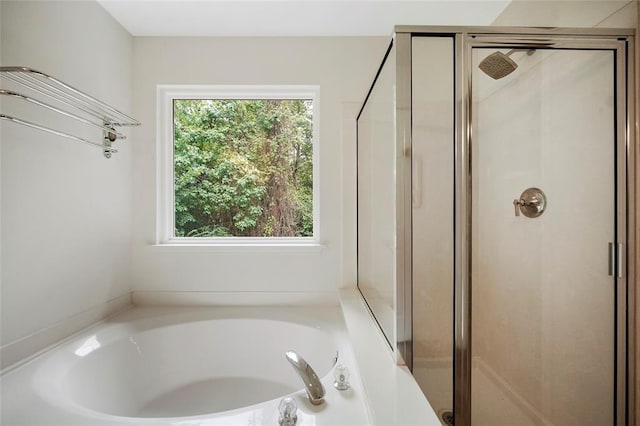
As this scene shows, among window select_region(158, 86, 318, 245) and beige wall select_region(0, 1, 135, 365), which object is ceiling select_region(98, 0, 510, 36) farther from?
window select_region(158, 86, 318, 245)

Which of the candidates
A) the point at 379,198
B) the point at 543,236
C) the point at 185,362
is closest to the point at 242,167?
the point at 379,198

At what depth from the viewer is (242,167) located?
195 centimetres

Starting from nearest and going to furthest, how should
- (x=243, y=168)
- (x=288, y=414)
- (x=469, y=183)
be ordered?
(x=288, y=414) → (x=469, y=183) → (x=243, y=168)

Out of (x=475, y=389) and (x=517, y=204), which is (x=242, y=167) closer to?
(x=517, y=204)

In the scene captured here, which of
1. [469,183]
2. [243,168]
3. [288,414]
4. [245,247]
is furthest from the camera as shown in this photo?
[243,168]

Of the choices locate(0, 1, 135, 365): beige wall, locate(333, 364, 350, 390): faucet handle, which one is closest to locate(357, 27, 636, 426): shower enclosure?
locate(333, 364, 350, 390): faucet handle

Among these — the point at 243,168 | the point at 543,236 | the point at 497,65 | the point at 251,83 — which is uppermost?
the point at 251,83

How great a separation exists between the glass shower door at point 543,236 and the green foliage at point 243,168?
116 cm

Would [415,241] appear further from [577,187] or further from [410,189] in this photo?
[577,187]

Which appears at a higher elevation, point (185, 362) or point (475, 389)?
point (475, 389)

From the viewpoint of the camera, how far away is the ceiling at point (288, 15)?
5.05 ft

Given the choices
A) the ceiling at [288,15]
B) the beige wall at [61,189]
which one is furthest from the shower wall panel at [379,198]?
the beige wall at [61,189]

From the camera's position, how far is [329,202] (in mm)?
1839

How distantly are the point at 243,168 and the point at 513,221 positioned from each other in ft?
5.06
